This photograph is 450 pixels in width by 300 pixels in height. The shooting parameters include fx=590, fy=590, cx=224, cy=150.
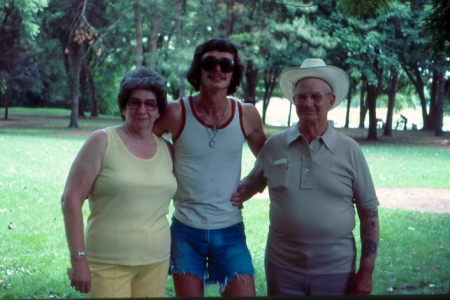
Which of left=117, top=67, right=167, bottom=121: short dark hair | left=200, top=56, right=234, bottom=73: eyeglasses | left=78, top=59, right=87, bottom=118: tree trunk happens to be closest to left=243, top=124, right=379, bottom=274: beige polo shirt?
left=200, top=56, right=234, bottom=73: eyeglasses

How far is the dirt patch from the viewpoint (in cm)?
728

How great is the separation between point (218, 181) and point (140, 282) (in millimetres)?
539

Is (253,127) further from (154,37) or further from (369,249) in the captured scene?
(154,37)

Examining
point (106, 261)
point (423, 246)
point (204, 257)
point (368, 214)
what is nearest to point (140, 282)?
point (106, 261)

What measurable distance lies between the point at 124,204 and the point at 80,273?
1.00 ft

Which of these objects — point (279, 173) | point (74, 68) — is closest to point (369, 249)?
point (279, 173)

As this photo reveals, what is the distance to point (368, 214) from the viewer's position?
2465 mm

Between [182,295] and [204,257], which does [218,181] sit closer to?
[204,257]

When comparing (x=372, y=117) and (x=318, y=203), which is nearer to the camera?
(x=318, y=203)

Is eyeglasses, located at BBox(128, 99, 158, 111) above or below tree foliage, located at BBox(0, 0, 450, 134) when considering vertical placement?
below

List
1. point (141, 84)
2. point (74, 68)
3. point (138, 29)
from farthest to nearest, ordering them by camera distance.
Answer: point (138, 29)
point (74, 68)
point (141, 84)

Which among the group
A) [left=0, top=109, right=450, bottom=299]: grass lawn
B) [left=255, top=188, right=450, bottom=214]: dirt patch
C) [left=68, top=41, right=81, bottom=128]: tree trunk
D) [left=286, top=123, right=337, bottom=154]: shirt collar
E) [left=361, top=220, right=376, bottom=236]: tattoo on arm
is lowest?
[left=0, top=109, right=450, bottom=299]: grass lawn

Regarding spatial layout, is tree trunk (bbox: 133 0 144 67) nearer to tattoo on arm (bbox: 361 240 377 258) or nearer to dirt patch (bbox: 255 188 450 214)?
dirt patch (bbox: 255 188 450 214)

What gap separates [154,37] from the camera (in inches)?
589
